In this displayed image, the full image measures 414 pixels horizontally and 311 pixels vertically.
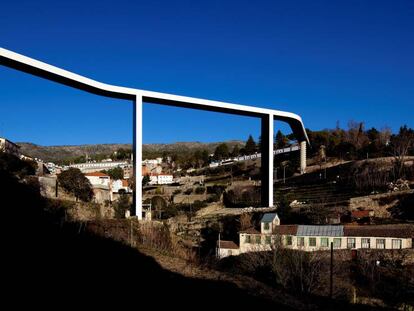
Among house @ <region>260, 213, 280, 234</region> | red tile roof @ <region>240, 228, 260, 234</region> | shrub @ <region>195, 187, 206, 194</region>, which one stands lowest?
red tile roof @ <region>240, 228, 260, 234</region>

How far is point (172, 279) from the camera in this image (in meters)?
6.62

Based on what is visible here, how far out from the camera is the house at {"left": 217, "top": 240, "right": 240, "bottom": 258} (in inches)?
824

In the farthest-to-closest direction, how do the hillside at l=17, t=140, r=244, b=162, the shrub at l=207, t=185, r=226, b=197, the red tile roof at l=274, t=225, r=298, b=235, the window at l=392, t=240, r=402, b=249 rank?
the hillside at l=17, t=140, r=244, b=162 → the shrub at l=207, t=185, r=226, b=197 → the red tile roof at l=274, t=225, r=298, b=235 → the window at l=392, t=240, r=402, b=249

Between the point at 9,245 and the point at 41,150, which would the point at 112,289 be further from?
the point at 41,150

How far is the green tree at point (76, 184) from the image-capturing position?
83.0ft

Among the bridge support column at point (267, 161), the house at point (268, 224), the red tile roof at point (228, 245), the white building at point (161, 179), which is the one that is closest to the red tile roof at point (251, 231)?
the house at point (268, 224)

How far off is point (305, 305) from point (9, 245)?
4.50m

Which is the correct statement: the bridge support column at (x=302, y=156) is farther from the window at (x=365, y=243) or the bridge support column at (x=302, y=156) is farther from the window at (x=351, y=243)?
the window at (x=365, y=243)

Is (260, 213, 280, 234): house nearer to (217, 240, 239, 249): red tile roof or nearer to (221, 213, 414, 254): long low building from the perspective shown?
(221, 213, 414, 254): long low building

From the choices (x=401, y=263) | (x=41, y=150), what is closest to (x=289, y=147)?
→ (x=401, y=263)

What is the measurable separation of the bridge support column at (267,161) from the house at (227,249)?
6.41 m

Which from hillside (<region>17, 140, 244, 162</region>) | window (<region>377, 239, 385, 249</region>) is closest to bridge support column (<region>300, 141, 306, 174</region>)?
window (<region>377, 239, 385, 249</region>)

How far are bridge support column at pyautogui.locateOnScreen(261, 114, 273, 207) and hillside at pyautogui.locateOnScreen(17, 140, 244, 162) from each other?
76158 mm

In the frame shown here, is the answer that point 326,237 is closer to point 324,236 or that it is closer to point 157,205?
point 324,236
